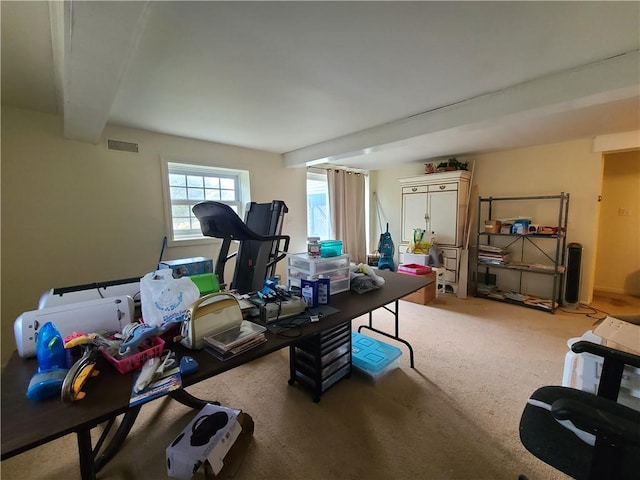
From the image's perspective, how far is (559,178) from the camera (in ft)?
11.6

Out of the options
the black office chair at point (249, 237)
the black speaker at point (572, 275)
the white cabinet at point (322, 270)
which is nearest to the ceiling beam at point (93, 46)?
the black office chair at point (249, 237)

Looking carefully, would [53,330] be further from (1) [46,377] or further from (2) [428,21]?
(2) [428,21]

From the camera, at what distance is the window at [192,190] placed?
10.4ft

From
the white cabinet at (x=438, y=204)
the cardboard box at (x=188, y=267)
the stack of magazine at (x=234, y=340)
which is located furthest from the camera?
the white cabinet at (x=438, y=204)

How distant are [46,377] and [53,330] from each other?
204 mm

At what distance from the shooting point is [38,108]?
2229 millimetres

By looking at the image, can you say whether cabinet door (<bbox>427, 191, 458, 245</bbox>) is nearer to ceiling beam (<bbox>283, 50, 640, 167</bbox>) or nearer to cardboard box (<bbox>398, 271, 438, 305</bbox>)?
cardboard box (<bbox>398, 271, 438, 305</bbox>)

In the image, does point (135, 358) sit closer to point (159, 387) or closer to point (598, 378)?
point (159, 387)

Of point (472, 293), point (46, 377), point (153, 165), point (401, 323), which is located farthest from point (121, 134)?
point (472, 293)

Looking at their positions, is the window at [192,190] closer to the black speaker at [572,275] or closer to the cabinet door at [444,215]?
the cabinet door at [444,215]

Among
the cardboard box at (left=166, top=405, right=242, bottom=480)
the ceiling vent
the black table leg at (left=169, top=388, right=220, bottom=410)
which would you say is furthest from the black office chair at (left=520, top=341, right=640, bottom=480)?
the ceiling vent

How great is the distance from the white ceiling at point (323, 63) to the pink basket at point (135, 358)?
4.35 ft

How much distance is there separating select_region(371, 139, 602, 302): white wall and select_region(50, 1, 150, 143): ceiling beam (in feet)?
14.8

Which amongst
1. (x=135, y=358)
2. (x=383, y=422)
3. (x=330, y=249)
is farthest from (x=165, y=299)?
(x=383, y=422)
